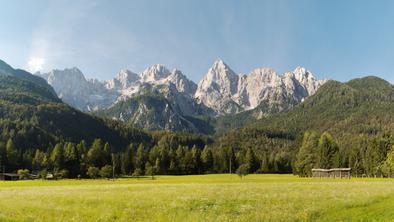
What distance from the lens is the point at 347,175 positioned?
140750 millimetres

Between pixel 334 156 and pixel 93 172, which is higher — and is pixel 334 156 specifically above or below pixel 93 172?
above

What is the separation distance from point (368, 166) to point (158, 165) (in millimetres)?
92202

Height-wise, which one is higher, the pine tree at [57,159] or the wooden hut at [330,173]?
the pine tree at [57,159]

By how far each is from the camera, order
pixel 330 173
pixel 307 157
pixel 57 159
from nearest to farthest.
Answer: pixel 330 173
pixel 307 157
pixel 57 159

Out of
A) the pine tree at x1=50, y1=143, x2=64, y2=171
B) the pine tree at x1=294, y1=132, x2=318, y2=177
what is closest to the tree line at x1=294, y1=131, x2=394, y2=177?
the pine tree at x1=294, y1=132, x2=318, y2=177

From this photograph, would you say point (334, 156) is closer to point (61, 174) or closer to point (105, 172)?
point (105, 172)

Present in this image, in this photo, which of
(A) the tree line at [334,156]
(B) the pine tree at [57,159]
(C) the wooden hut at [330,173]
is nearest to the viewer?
(C) the wooden hut at [330,173]

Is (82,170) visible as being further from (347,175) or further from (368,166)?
(368,166)

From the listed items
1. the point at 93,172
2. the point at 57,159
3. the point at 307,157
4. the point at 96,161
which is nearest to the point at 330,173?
the point at 307,157

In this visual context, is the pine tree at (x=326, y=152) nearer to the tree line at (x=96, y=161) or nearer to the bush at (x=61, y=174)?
the tree line at (x=96, y=161)

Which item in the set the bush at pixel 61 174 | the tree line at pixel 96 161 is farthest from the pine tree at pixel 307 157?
the bush at pixel 61 174

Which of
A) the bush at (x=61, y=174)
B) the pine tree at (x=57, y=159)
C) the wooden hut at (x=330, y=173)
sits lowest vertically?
the bush at (x=61, y=174)

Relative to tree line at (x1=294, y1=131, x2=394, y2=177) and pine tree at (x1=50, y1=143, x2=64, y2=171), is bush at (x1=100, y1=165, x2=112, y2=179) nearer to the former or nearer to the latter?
pine tree at (x1=50, y1=143, x2=64, y2=171)

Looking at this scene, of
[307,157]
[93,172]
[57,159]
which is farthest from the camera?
[57,159]
